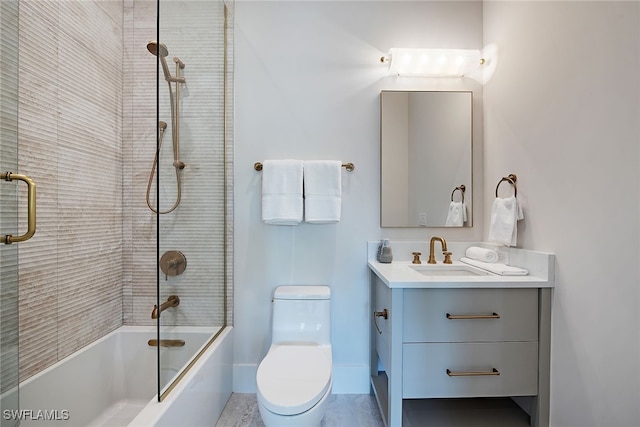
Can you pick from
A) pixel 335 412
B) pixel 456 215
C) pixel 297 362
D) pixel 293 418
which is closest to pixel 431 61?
pixel 456 215

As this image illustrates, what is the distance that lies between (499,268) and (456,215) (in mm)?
503

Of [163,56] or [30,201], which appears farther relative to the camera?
[163,56]

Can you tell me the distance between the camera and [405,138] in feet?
6.49

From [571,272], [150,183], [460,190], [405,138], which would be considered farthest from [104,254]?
[571,272]

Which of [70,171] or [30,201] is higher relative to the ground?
[70,171]

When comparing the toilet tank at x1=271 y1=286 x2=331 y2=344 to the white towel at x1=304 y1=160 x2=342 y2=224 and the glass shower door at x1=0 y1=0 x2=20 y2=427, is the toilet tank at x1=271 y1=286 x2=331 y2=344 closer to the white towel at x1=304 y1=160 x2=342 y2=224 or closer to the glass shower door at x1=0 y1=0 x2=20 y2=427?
the white towel at x1=304 y1=160 x2=342 y2=224

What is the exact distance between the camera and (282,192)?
184 cm

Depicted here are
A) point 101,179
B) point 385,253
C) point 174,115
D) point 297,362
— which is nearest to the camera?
point 174,115

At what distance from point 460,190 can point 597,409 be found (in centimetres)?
123

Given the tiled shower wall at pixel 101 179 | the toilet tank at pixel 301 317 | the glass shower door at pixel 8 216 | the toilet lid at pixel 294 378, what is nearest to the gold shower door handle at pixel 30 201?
the glass shower door at pixel 8 216

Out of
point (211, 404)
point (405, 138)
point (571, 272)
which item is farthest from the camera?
point (405, 138)

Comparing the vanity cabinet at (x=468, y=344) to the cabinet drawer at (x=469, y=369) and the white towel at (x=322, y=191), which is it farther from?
the white towel at (x=322, y=191)

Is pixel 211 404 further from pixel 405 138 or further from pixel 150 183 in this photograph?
pixel 405 138

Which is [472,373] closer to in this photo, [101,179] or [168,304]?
[168,304]
